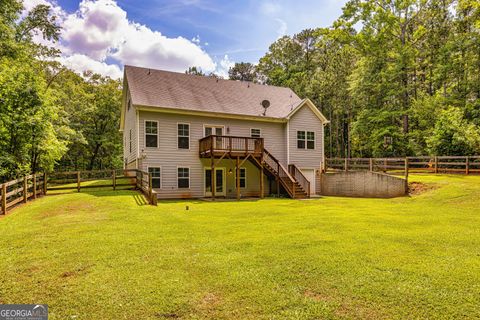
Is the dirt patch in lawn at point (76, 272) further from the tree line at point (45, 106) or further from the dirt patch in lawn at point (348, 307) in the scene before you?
the tree line at point (45, 106)

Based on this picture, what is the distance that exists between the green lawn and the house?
28.6 feet

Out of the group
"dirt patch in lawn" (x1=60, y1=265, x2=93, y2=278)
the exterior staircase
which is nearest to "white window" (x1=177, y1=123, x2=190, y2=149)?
the exterior staircase

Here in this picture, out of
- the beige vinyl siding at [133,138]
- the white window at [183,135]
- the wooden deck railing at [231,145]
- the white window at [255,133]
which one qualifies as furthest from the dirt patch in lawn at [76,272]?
the white window at [255,133]

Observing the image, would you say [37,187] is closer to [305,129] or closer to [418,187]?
[305,129]

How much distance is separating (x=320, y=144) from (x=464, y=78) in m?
16.8

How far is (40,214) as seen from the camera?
1088 centimetres

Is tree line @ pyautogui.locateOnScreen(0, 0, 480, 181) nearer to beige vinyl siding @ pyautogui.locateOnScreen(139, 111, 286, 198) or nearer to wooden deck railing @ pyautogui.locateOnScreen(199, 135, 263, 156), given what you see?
beige vinyl siding @ pyautogui.locateOnScreen(139, 111, 286, 198)

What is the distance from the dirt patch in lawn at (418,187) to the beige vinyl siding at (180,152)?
936 cm

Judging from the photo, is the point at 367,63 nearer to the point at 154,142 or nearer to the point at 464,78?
the point at 464,78

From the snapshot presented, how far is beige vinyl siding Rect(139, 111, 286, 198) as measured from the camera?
18281mm

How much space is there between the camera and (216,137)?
60.7 ft

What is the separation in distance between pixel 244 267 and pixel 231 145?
1340cm

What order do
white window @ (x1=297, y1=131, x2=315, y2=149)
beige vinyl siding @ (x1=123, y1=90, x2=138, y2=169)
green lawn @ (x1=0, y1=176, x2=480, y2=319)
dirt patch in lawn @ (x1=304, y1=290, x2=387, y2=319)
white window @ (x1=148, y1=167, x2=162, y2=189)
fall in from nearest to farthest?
dirt patch in lawn @ (x1=304, y1=290, x2=387, y2=319)
green lawn @ (x1=0, y1=176, x2=480, y2=319)
white window @ (x1=148, y1=167, x2=162, y2=189)
beige vinyl siding @ (x1=123, y1=90, x2=138, y2=169)
white window @ (x1=297, y1=131, x2=315, y2=149)

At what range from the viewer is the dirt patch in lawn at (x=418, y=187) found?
1734 centimetres
